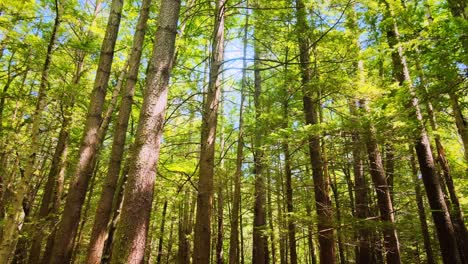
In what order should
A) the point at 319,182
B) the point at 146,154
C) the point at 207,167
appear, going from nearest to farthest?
1. the point at 146,154
2. the point at 207,167
3. the point at 319,182

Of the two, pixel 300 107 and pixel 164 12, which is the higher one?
pixel 300 107

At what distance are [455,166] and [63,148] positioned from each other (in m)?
16.5

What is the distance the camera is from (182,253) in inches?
720

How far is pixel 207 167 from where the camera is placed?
5211 mm

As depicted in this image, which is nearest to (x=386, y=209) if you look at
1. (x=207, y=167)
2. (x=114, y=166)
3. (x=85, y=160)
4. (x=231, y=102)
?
(x=231, y=102)

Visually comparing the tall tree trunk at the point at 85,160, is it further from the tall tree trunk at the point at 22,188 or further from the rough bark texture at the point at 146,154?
the rough bark texture at the point at 146,154

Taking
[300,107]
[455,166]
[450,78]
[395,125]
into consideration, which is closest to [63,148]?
[300,107]

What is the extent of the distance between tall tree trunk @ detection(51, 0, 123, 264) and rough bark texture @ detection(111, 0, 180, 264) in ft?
11.8

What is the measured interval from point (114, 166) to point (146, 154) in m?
3.46

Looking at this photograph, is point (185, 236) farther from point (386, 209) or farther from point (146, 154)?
point (146, 154)

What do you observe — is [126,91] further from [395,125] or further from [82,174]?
[395,125]

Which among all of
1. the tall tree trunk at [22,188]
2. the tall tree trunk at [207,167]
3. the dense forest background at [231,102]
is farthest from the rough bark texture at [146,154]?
the tall tree trunk at [22,188]

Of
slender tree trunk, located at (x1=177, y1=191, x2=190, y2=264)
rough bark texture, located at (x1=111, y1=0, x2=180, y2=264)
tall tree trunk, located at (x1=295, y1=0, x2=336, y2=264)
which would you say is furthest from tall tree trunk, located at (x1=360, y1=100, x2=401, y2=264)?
slender tree trunk, located at (x1=177, y1=191, x2=190, y2=264)

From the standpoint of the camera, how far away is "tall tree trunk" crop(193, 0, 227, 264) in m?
4.82
